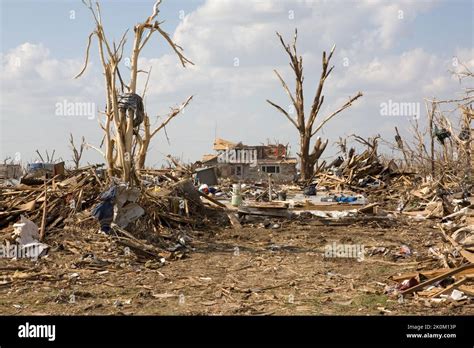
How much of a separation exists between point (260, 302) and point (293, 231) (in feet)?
19.1

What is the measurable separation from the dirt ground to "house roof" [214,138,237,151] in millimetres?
26935

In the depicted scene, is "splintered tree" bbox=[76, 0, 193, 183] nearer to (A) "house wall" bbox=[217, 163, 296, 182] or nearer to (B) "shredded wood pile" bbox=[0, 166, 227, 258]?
(B) "shredded wood pile" bbox=[0, 166, 227, 258]

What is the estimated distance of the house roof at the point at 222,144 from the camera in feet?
128

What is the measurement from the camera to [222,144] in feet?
131

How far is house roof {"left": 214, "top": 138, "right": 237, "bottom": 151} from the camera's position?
1539 inches

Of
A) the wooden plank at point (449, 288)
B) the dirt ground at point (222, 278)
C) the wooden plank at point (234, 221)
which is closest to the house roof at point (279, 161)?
the wooden plank at point (234, 221)

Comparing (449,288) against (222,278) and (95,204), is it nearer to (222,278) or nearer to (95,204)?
(222,278)

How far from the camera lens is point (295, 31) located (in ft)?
76.9

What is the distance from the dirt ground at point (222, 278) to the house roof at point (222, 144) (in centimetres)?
→ 2694

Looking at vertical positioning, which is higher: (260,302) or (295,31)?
(295,31)
